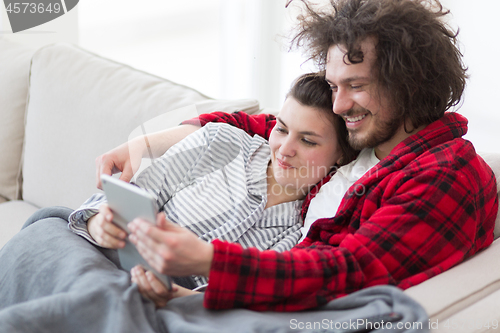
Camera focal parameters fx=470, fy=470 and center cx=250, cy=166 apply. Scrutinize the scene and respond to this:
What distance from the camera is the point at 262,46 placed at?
2.80 m

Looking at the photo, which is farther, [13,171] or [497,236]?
[13,171]

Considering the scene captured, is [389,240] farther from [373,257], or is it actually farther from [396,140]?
[396,140]

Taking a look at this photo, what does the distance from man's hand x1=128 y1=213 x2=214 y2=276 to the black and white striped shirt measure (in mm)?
345

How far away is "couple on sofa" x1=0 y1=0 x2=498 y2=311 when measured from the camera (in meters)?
0.87

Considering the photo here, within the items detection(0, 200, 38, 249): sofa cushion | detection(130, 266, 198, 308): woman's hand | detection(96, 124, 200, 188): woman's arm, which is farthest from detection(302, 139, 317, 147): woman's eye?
detection(0, 200, 38, 249): sofa cushion

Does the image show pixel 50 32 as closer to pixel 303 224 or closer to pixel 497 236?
pixel 303 224

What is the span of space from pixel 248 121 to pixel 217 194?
0.33m

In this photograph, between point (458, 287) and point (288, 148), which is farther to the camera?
point (288, 148)

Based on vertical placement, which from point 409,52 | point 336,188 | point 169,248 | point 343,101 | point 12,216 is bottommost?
point 12,216

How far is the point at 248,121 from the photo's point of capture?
1.50 m

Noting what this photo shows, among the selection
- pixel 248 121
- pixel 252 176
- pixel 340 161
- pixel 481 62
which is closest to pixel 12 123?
pixel 248 121

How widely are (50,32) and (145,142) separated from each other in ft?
5.86

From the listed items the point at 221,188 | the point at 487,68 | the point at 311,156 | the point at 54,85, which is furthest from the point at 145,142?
the point at 487,68

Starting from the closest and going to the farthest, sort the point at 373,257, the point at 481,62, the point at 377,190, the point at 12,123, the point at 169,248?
1. the point at 169,248
2. the point at 373,257
3. the point at 377,190
4. the point at 12,123
5. the point at 481,62
